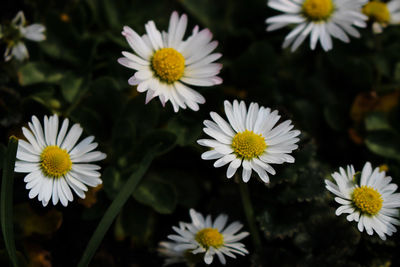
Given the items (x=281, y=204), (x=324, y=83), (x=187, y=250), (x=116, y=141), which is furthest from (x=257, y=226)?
(x=324, y=83)

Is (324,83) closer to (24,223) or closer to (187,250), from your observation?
(187,250)

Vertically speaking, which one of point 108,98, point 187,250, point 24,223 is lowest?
point 24,223

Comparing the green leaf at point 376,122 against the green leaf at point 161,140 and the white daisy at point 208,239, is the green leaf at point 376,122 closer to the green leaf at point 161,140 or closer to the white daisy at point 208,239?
the white daisy at point 208,239

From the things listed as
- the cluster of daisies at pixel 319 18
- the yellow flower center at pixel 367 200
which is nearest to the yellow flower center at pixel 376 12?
the cluster of daisies at pixel 319 18

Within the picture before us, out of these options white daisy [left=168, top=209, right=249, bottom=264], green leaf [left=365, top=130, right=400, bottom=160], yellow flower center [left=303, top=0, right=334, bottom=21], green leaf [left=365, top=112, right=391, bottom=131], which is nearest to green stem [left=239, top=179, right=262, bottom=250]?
white daisy [left=168, top=209, right=249, bottom=264]

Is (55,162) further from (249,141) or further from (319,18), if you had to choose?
(319,18)
